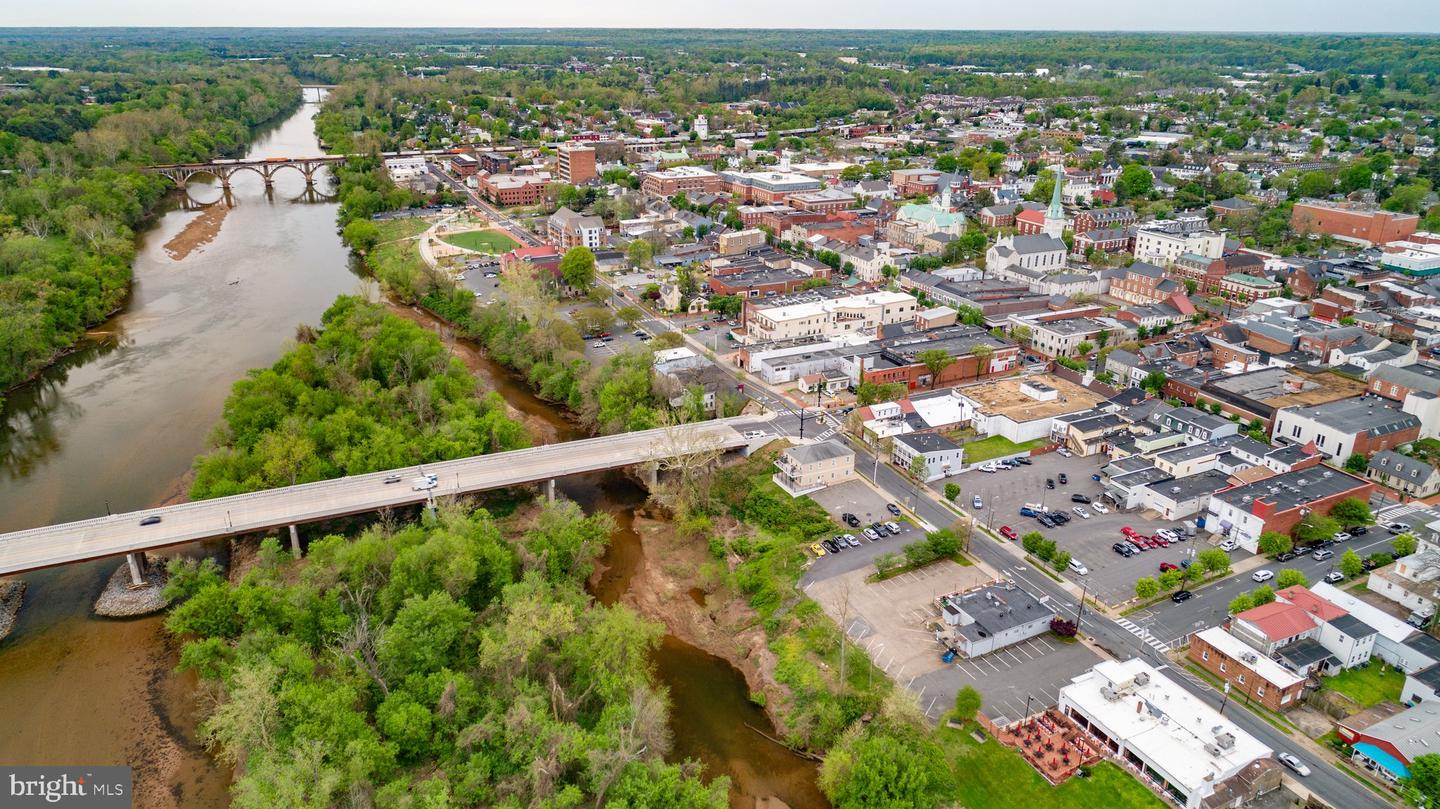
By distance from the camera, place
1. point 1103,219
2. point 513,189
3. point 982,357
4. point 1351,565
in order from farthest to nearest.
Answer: point 513,189
point 1103,219
point 982,357
point 1351,565

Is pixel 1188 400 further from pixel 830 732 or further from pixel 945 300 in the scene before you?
pixel 830 732

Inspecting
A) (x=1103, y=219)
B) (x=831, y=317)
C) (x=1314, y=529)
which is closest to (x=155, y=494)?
(x=831, y=317)

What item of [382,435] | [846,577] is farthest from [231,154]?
[846,577]

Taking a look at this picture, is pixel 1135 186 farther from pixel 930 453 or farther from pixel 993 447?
pixel 930 453

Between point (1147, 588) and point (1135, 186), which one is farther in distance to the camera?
point (1135, 186)

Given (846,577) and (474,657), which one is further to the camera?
(846,577)

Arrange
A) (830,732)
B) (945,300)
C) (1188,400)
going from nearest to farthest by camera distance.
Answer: (830,732) < (1188,400) < (945,300)
